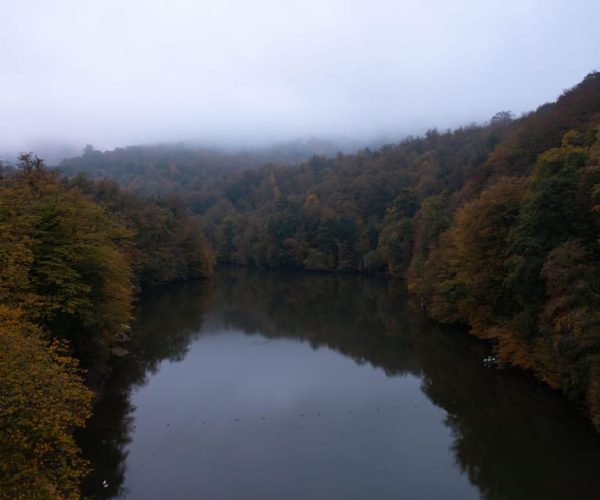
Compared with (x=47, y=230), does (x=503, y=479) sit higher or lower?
lower

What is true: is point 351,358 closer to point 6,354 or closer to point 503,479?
point 503,479

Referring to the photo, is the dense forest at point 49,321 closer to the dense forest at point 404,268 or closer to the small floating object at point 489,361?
the dense forest at point 404,268

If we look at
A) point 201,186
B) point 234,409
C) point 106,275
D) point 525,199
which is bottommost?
point 201,186

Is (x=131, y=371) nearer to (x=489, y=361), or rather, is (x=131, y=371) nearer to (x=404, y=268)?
(x=489, y=361)

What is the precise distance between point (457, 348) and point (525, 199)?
10.3 m

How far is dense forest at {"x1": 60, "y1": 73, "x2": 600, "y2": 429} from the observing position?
78.6 ft

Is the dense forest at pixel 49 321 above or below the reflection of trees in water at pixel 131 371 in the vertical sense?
above

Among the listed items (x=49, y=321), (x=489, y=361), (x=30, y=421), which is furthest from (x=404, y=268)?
(x=30, y=421)

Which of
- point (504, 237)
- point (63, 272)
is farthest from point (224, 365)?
point (504, 237)

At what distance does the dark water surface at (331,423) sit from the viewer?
18938mm

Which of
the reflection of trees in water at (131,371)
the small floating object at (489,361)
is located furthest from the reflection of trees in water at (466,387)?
the reflection of trees in water at (131,371)

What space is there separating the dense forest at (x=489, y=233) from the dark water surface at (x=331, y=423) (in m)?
2.04

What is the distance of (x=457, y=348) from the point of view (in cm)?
3534

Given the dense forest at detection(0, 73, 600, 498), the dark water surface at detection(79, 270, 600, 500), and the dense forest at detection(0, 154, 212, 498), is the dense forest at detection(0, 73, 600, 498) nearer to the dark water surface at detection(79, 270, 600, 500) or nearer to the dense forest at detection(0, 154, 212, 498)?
the dense forest at detection(0, 154, 212, 498)
